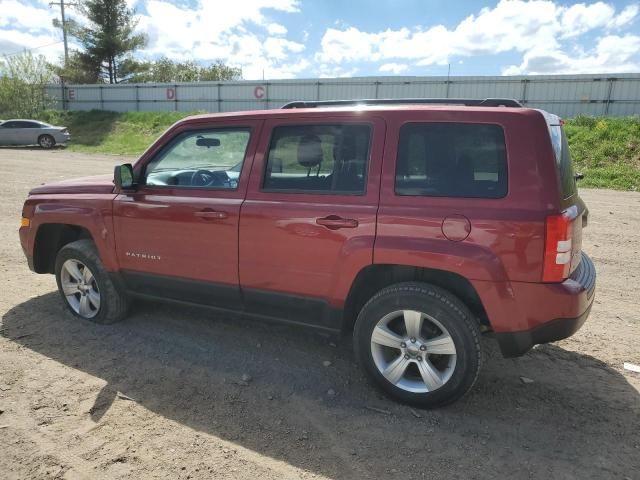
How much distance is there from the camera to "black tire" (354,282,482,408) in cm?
295

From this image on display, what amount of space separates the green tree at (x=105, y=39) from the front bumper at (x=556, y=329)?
4829 centimetres

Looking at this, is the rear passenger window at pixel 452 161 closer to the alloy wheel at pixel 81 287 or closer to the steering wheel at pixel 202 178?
the steering wheel at pixel 202 178

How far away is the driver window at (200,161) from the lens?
3.74m

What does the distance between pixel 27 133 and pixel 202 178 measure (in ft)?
82.1

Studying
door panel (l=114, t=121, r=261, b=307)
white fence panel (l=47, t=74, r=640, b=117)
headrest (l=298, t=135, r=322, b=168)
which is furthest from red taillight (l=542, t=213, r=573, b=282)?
white fence panel (l=47, t=74, r=640, b=117)

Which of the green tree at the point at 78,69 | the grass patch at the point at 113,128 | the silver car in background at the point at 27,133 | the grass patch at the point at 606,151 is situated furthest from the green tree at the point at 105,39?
the grass patch at the point at 606,151

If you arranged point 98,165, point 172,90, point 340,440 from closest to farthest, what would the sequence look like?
point 340,440 → point 98,165 → point 172,90

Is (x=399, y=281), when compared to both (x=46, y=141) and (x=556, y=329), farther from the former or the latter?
(x=46, y=141)

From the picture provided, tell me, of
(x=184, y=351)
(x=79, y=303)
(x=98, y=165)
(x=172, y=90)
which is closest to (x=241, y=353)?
(x=184, y=351)

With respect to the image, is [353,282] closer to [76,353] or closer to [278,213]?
[278,213]

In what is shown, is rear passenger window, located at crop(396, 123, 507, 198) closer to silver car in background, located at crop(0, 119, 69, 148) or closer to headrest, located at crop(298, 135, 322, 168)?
headrest, located at crop(298, 135, 322, 168)

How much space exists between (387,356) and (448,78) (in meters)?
21.5

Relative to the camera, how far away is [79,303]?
446cm

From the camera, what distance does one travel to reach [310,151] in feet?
11.1
